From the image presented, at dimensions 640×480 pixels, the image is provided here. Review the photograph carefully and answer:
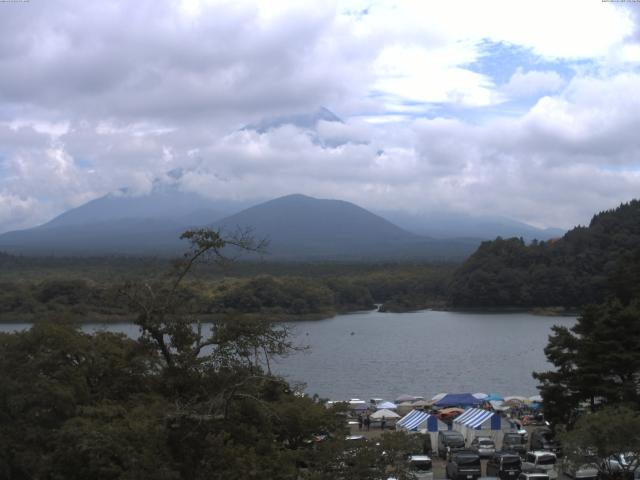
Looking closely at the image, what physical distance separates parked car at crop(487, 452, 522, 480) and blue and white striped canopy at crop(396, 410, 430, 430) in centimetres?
435

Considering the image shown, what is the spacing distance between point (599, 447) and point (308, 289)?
40.3 m

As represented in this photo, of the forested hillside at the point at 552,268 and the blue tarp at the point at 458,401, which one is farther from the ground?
the forested hillside at the point at 552,268

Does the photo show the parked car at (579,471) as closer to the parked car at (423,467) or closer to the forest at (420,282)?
the parked car at (423,467)

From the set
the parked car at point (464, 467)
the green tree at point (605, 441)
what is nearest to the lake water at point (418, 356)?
the parked car at point (464, 467)

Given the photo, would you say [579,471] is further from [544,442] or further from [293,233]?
[293,233]

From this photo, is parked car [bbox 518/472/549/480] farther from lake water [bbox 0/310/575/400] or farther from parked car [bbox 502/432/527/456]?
lake water [bbox 0/310/575/400]

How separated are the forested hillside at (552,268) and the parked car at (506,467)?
4048 centimetres

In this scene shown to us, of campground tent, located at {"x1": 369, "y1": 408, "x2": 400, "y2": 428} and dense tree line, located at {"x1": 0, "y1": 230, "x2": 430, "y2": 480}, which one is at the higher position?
dense tree line, located at {"x1": 0, "y1": 230, "x2": 430, "y2": 480}

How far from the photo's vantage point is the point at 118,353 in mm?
8711

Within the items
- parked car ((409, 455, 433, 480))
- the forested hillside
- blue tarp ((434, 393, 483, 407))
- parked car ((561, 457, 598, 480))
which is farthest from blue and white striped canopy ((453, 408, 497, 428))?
the forested hillside

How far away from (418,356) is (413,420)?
15577 mm

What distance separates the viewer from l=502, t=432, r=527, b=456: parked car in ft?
44.7

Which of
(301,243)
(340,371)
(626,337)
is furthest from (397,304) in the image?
(301,243)

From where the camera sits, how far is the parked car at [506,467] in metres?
11.1
